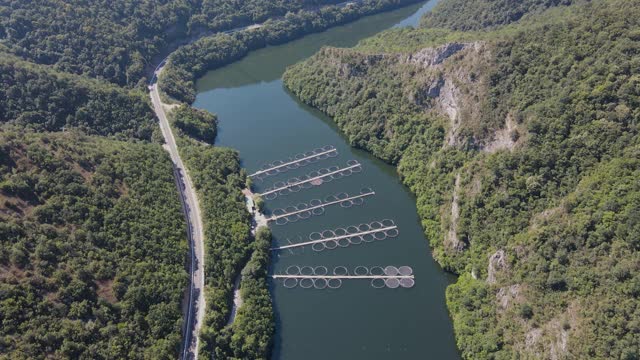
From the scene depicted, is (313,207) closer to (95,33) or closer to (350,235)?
(350,235)

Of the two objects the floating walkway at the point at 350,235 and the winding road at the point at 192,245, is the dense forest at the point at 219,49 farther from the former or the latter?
the floating walkway at the point at 350,235

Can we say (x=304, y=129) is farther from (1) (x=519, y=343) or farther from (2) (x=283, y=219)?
(1) (x=519, y=343)

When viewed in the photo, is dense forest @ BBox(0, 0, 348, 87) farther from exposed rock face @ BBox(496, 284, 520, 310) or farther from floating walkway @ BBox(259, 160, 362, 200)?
exposed rock face @ BBox(496, 284, 520, 310)

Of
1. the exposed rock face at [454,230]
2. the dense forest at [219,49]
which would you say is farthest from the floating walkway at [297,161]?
the dense forest at [219,49]

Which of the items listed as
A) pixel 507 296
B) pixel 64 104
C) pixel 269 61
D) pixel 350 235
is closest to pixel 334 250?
pixel 350 235

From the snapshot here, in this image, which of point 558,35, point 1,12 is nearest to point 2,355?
Answer: point 558,35

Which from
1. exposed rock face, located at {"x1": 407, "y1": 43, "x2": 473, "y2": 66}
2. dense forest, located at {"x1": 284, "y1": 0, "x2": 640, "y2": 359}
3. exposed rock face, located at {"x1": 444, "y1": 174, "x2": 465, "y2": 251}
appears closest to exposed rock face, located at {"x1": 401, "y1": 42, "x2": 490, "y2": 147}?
exposed rock face, located at {"x1": 407, "y1": 43, "x2": 473, "y2": 66}
